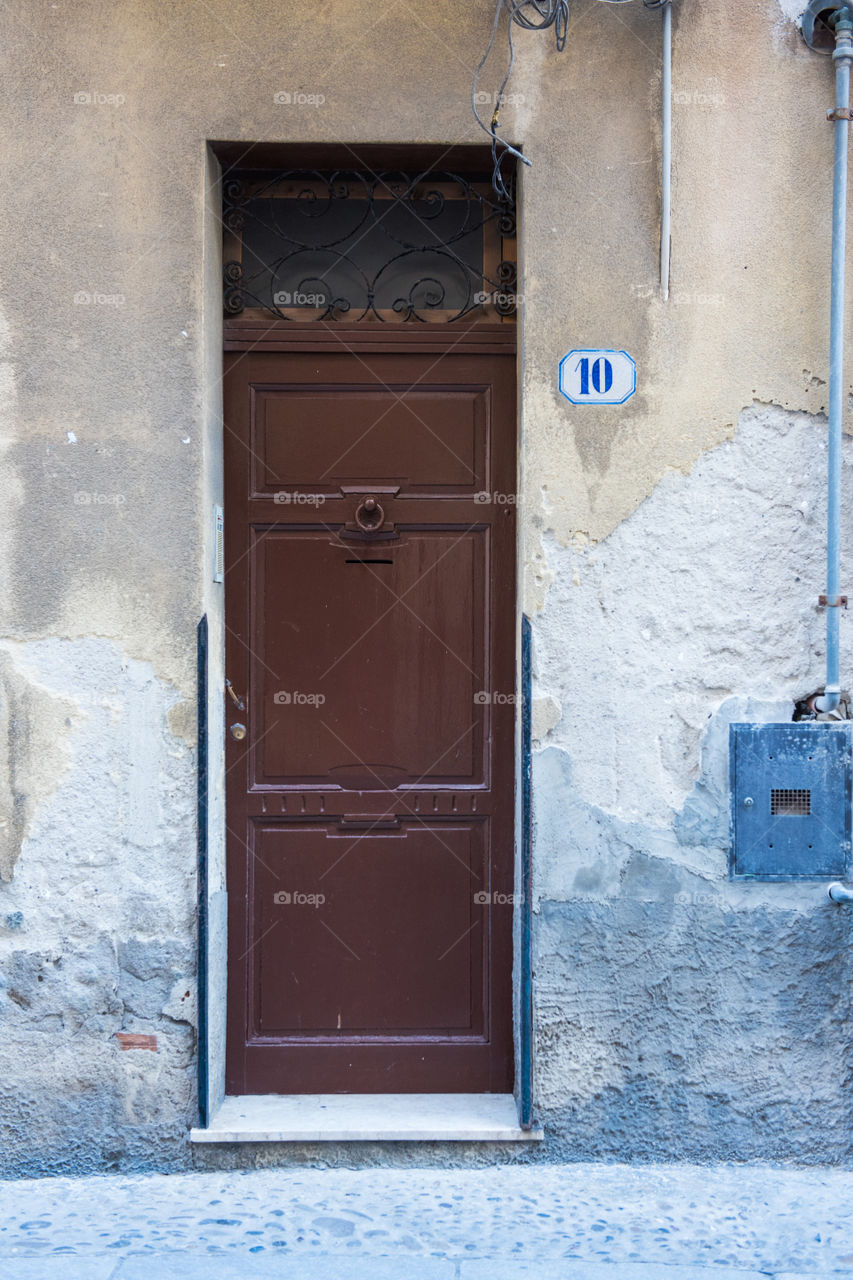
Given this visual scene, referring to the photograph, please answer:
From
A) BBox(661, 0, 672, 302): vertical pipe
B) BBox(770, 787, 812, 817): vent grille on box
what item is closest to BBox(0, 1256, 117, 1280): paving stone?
BBox(770, 787, 812, 817): vent grille on box

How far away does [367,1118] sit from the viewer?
354cm

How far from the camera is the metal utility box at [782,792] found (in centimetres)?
348

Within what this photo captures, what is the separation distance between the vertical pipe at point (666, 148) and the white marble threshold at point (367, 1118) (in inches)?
110

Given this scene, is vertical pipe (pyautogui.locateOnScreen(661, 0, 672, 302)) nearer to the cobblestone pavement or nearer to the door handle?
the door handle

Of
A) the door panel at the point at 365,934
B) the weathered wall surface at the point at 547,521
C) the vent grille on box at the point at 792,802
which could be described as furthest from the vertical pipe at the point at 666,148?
the door panel at the point at 365,934

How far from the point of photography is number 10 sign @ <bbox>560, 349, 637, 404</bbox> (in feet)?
11.4

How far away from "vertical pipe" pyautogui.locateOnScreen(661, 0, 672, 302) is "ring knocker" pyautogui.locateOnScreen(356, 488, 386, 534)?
119 cm

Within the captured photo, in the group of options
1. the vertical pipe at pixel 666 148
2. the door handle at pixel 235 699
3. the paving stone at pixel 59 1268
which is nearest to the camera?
the paving stone at pixel 59 1268

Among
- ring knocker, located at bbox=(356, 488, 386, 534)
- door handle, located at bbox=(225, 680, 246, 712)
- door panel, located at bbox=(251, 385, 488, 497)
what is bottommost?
door handle, located at bbox=(225, 680, 246, 712)

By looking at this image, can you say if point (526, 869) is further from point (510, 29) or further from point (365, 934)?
point (510, 29)

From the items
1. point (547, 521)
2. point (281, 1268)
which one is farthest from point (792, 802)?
point (281, 1268)

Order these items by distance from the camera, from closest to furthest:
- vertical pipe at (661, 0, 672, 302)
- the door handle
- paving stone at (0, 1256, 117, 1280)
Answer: paving stone at (0, 1256, 117, 1280)
vertical pipe at (661, 0, 672, 302)
the door handle

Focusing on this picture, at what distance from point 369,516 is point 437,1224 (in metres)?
2.26

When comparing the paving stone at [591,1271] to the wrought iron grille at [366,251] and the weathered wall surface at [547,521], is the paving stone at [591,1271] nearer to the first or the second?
the weathered wall surface at [547,521]
